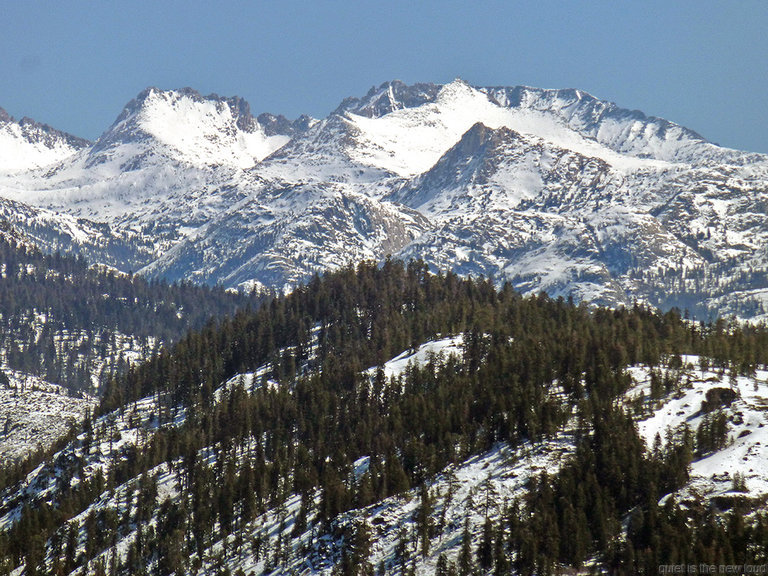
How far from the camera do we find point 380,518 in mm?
172750

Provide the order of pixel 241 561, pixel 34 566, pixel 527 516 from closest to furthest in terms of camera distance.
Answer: pixel 527 516, pixel 241 561, pixel 34 566

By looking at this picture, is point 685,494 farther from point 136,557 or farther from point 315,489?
point 136,557

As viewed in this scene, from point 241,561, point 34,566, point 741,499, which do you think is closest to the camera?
point 741,499

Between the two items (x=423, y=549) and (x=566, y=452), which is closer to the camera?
(x=423, y=549)

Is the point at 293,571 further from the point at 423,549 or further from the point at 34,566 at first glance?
the point at 34,566

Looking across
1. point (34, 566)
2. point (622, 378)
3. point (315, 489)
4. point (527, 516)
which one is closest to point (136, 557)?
point (34, 566)

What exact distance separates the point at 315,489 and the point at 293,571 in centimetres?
3135

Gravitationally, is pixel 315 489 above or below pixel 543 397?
below

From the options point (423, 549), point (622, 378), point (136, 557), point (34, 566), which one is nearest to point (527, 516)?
point (423, 549)

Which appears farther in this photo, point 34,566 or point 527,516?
point 34,566

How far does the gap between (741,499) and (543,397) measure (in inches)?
2064

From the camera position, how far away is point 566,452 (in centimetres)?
18012

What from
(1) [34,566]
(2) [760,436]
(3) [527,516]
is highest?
(2) [760,436]

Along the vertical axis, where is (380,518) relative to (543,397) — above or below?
below
